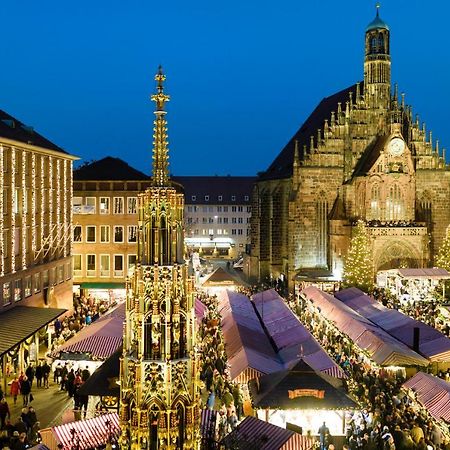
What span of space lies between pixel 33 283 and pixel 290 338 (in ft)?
47.4

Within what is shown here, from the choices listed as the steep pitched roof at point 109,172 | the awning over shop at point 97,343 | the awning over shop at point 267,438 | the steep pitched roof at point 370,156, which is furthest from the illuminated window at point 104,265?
the awning over shop at point 267,438

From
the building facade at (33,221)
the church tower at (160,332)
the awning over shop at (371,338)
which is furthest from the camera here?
the building facade at (33,221)

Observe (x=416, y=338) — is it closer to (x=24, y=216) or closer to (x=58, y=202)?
(x=24, y=216)

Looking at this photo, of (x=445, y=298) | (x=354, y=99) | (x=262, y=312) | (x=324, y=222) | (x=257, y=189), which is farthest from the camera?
(x=257, y=189)

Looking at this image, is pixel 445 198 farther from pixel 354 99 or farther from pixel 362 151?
pixel 354 99

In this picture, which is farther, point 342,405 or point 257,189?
point 257,189

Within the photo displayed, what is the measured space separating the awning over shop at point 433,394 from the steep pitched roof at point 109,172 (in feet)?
108

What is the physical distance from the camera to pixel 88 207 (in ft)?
150

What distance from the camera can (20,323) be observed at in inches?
957

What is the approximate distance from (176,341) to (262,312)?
19.7 metres

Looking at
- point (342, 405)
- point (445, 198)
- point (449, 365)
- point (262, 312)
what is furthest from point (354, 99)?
point (342, 405)

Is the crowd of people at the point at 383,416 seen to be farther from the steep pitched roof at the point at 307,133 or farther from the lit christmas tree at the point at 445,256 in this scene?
the steep pitched roof at the point at 307,133

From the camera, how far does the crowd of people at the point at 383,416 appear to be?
14.8 metres

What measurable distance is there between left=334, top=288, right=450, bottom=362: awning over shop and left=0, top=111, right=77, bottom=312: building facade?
15.7 m
